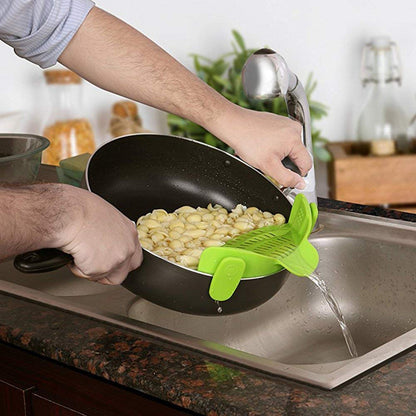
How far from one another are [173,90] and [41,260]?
0.51 metres

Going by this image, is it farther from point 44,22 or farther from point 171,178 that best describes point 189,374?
point 44,22

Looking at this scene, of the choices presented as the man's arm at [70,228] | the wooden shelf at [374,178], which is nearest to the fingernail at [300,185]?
the man's arm at [70,228]

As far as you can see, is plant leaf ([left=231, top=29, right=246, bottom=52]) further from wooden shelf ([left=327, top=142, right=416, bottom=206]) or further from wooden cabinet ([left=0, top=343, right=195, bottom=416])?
wooden cabinet ([left=0, top=343, right=195, bottom=416])

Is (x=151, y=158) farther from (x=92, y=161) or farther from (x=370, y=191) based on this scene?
(x=370, y=191)

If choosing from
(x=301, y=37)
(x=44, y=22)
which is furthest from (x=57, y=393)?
(x=301, y=37)

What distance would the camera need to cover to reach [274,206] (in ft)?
4.34

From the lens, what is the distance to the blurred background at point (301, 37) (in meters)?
2.91

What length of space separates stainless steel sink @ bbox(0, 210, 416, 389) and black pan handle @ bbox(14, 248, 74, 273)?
0.23 meters

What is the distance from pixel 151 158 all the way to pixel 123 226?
382 millimetres

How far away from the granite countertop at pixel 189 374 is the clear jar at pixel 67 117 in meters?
1.42

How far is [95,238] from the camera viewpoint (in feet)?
3.31

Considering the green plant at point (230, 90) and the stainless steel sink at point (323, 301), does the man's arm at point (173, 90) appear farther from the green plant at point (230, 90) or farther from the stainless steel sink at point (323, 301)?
the green plant at point (230, 90)

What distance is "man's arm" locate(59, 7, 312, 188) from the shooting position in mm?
1335

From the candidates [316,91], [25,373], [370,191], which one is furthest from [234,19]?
[25,373]
